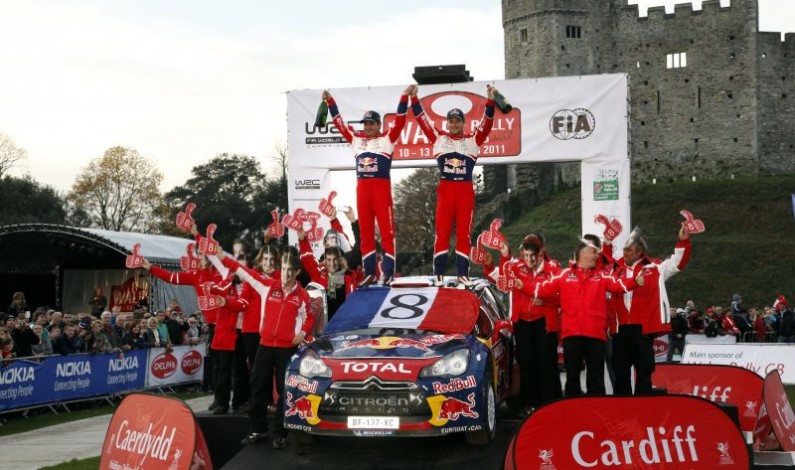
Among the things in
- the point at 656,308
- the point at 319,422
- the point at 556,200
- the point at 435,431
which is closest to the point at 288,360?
the point at 319,422

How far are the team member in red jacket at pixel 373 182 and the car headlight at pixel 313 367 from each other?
3.03 metres

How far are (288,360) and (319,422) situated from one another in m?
1.14

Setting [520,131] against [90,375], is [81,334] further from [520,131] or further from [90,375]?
[520,131]

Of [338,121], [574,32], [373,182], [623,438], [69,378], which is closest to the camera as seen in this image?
[623,438]

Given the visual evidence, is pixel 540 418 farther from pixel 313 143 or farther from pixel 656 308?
pixel 313 143

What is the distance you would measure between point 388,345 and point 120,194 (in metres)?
64.0

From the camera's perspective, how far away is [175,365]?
2141 centimetres

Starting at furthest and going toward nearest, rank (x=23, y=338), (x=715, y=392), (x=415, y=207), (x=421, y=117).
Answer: (x=415, y=207) → (x=23, y=338) → (x=421, y=117) → (x=715, y=392)

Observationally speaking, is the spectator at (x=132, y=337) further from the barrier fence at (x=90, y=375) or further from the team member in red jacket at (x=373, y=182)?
the team member in red jacket at (x=373, y=182)

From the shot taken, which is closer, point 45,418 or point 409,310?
point 409,310

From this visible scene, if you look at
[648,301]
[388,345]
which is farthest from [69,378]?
[648,301]

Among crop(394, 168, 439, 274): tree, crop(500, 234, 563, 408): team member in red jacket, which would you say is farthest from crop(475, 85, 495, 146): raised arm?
crop(394, 168, 439, 274): tree

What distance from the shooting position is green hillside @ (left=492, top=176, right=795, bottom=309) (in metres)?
48.7

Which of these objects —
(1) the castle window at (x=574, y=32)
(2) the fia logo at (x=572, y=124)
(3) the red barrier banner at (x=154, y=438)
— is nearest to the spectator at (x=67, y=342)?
(3) the red barrier banner at (x=154, y=438)
